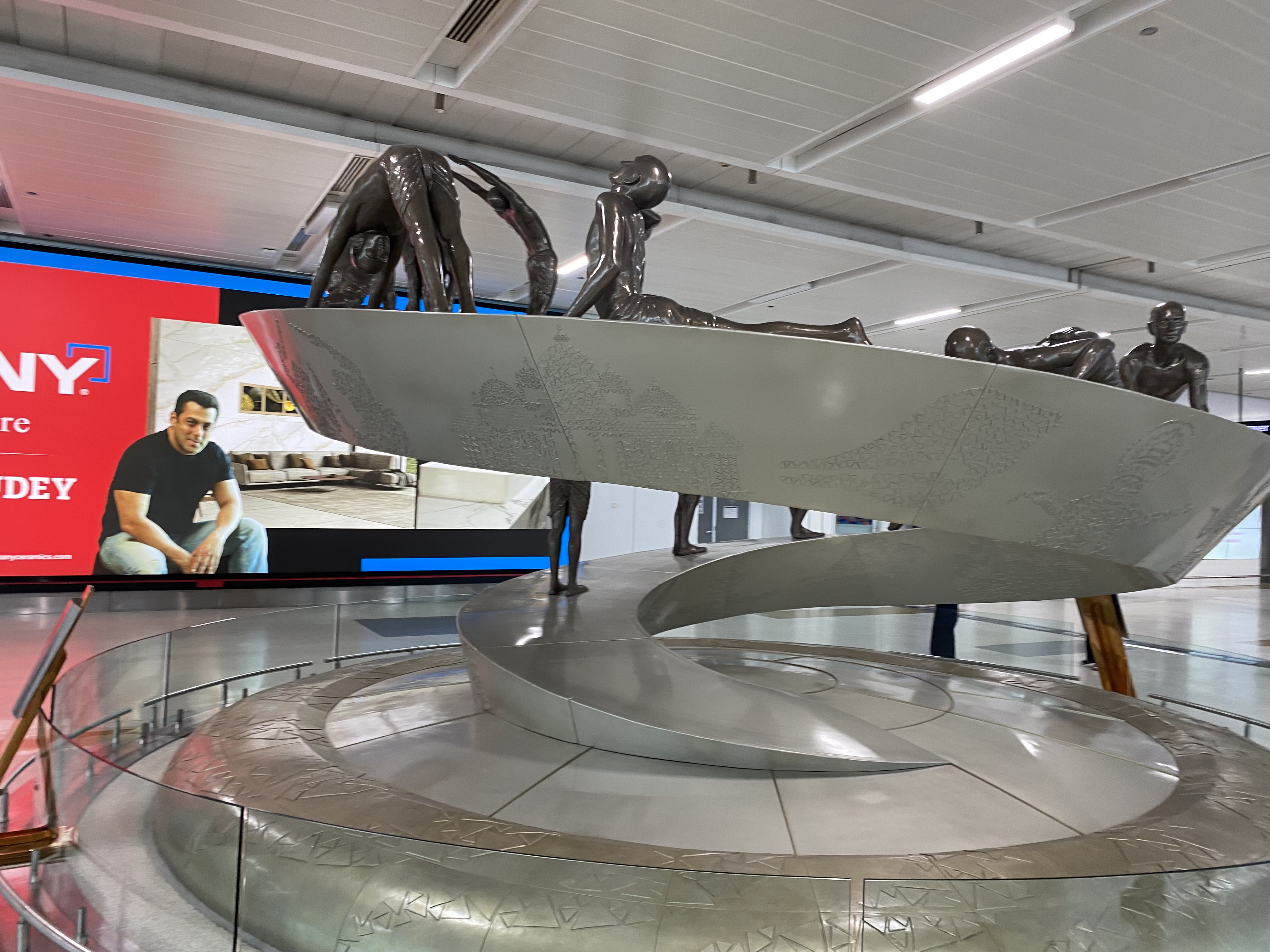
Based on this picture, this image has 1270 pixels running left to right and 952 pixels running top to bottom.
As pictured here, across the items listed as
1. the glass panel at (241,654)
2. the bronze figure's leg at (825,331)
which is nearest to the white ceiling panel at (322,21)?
the bronze figure's leg at (825,331)

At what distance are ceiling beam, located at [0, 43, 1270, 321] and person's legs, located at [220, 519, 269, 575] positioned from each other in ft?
20.4

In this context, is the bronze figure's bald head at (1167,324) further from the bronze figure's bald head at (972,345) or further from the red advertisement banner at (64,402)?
the red advertisement banner at (64,402)

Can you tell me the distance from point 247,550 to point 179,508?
3.33 ft

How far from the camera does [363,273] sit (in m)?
4.99

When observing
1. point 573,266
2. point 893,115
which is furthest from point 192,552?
point 893,115

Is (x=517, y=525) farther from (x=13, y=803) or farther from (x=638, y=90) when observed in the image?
(x=13, y=803)

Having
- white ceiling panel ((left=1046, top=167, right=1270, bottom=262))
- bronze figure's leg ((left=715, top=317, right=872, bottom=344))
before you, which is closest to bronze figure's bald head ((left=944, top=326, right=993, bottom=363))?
bronze figure's leg ((left=715, top=317, right=872, bottom=344))

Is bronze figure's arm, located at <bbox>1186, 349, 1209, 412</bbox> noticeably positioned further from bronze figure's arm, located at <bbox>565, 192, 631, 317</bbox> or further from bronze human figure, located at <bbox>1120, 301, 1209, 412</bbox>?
bronze figure's arm, located at <bbox>565, 192, 631, 317</bbox>

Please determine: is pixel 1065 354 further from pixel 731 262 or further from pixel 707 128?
pixel 731 262

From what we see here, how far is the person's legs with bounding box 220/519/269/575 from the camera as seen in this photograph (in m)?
12.0

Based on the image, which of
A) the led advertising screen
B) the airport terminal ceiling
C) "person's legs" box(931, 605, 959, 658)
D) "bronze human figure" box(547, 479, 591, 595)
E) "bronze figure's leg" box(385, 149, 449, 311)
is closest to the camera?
"bronze figure's leg" box(385, 149, 449, 311)

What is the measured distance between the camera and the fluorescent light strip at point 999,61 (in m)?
5.53

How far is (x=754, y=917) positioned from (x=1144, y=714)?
3.62 metres

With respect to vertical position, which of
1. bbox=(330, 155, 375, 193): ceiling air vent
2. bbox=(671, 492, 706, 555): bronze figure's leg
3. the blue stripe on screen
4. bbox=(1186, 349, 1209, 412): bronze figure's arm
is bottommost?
the blue stripe on screen
